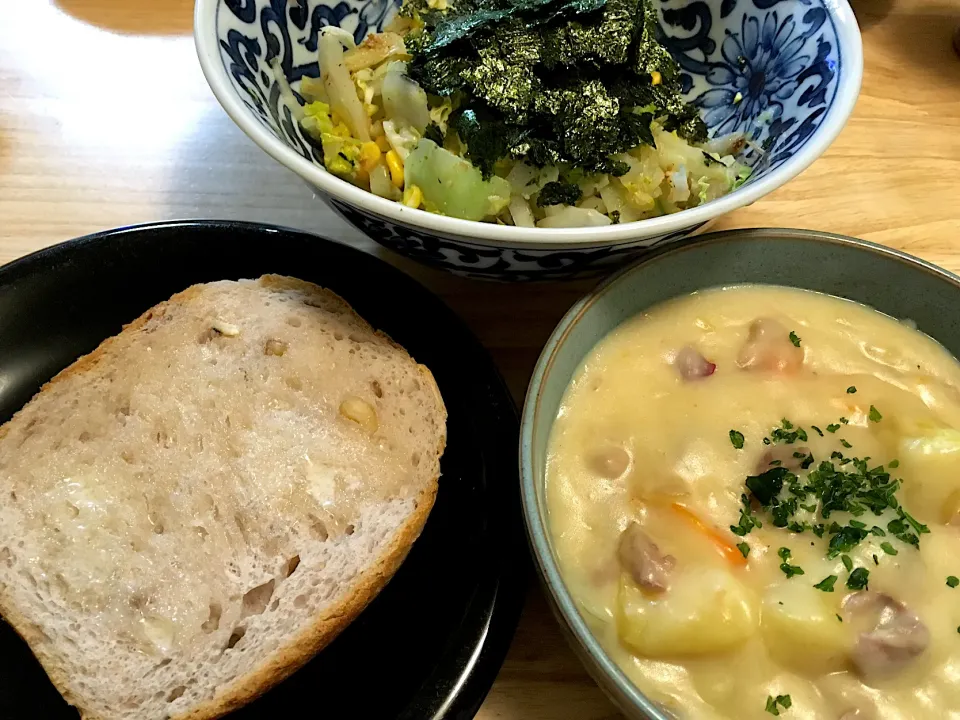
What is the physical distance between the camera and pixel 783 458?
4.85 feet

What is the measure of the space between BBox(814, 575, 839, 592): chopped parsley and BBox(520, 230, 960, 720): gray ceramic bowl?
526 mm

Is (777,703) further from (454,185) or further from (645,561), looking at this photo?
(454,185)

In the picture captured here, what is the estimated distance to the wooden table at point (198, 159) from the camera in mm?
2137

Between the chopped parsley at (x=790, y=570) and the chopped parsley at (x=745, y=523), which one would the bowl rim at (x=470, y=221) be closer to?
the chopped parsley at (x=745, y=523)

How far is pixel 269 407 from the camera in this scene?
1.68 metres

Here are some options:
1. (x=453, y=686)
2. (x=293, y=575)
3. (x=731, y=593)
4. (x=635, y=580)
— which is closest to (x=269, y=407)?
(x=293, y=575)

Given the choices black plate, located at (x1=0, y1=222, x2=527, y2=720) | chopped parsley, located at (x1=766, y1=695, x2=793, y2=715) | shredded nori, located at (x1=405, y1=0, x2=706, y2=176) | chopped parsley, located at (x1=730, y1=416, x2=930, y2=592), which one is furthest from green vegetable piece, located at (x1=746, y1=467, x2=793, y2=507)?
shredded nori, located at (x1=405, y1=0, x2=706, y2=176)

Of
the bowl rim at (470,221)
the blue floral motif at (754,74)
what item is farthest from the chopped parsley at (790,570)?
the blue floral motif at (754,74)

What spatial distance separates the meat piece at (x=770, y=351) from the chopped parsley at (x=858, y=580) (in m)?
0.48

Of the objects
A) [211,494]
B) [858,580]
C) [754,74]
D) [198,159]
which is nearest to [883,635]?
[858,580]

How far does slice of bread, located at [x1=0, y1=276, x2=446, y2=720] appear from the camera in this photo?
1416 millimetres

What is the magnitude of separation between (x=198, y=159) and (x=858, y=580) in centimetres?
214

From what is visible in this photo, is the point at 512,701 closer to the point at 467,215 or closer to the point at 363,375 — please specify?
the point at 363,375

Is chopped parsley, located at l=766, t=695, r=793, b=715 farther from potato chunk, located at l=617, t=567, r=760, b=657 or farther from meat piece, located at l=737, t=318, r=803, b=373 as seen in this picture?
meat piece, located at l=737, t=318, r=803, b=373
